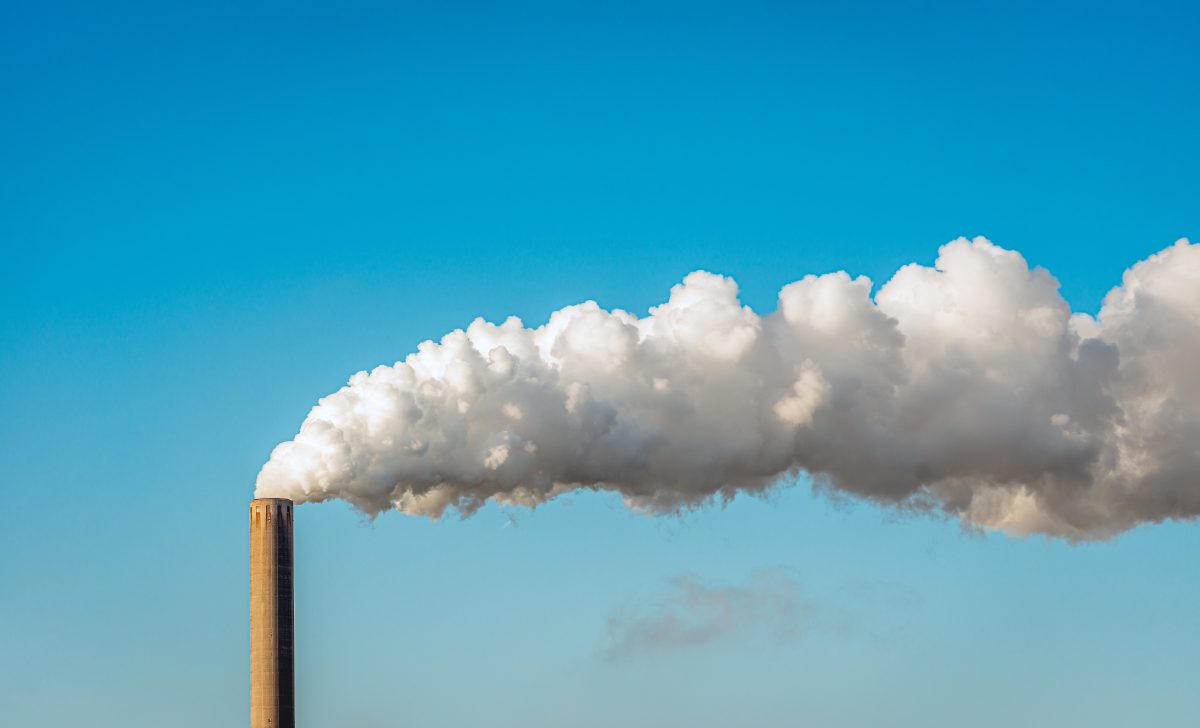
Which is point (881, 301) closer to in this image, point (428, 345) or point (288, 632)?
point (428, 345)

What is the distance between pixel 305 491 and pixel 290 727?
807 cm

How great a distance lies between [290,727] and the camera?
257ft

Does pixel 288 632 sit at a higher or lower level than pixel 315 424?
lower

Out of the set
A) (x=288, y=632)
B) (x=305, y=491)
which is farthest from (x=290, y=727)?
(x=305, y=491)

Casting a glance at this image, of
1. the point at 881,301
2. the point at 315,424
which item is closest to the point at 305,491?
the point at 315,424

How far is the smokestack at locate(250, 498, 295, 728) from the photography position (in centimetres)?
7819

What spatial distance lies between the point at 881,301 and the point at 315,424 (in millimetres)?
22350

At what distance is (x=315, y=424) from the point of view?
8006 cm

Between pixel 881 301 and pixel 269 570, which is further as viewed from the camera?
pixel 881 301

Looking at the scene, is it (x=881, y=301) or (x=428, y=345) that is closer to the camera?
(x=428, y=345)

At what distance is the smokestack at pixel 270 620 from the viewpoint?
7819 cm

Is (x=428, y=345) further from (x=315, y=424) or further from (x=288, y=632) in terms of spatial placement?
(x=288, y=632)

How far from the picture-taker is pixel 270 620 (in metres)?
78.3

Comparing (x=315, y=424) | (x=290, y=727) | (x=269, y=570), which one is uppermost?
(x=315, y=424)
